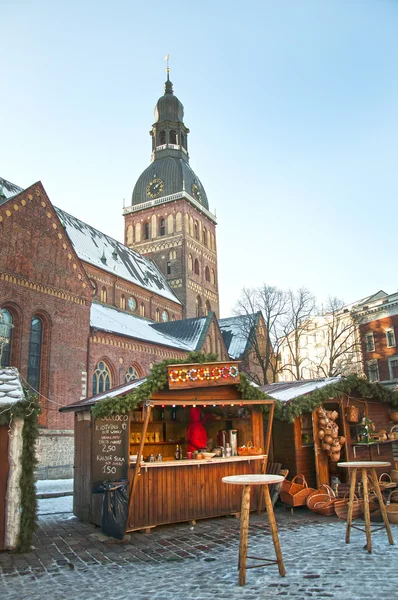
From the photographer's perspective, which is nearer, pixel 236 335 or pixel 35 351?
pixel 35 351

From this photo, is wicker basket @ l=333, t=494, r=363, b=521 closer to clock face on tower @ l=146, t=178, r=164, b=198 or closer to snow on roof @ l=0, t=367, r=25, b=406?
snow on roof @ l=0, t=367, r=25, b=406

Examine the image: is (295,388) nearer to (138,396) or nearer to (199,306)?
(138,396)

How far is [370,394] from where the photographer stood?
1374 centimetres

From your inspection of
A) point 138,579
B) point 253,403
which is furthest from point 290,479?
point 138,579

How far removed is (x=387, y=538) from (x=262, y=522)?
2864 millimetres

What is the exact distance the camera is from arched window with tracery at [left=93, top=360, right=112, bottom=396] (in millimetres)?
26394

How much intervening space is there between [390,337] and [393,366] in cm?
240

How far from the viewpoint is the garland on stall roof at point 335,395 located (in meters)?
12.2

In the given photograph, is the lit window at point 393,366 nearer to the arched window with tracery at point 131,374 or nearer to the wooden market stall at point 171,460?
the arched window with tracery at point 131,374

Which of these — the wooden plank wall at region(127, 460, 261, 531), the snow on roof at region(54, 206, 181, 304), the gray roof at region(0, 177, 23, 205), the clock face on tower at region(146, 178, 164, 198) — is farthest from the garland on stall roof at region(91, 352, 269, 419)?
the clock face on tower at region(146, 178, 164, 198)

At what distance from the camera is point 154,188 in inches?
2169

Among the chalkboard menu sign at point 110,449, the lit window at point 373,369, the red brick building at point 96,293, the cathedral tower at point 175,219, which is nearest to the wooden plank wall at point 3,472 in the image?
the chalkboard menu sign at point 110,449

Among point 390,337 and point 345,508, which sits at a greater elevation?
point 390,337

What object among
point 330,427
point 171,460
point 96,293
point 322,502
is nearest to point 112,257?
point 96,293
